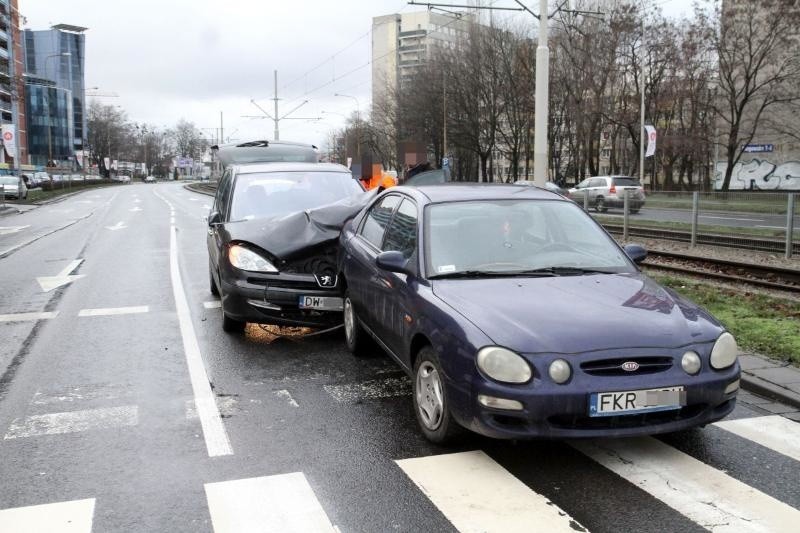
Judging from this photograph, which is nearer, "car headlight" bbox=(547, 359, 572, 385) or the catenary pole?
"car headlight" bbox=(547, 359, 572, 385)

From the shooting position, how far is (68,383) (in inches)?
222

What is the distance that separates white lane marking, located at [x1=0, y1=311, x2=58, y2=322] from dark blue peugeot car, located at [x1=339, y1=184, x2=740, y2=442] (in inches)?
181

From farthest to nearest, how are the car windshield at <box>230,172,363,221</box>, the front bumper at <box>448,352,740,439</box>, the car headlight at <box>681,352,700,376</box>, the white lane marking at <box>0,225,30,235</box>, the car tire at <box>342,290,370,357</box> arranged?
the white lane marking at <box>0,225,30,235</box> < the car windshield at <box>230,172,363,221</box> < the car tire at <box>342,290,370,357</box> < the car headlight at <box>681,352,700,376</box> < the front bumper at <box>448,352,740,439</box>

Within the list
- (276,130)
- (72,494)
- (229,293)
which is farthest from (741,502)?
(276,130)

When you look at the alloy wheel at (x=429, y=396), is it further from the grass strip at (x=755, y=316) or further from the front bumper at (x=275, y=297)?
the grass strip at (x=755, y=316)

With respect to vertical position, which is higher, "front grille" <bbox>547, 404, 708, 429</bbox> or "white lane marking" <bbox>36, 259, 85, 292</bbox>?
"front grille" <bbox>547, 404, 708, 429</bbox>

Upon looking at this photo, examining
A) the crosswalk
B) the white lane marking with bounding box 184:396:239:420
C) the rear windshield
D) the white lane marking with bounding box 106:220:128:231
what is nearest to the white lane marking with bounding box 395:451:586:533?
the crosswalk

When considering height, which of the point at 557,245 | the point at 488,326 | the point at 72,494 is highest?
the point at 557,245

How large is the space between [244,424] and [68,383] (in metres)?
1.83

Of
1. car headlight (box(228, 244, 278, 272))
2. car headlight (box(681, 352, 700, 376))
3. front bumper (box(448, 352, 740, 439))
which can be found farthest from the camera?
car headlight (box(228, 244, 278, 272))

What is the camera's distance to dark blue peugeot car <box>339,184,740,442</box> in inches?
146

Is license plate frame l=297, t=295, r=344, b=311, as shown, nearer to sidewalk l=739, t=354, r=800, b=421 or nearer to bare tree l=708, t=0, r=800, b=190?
sidewalk l=739, t=354, r=800, b=421

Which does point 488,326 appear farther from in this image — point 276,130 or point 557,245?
point 276,130

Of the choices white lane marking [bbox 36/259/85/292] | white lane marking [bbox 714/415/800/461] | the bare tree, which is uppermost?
the bare tree
